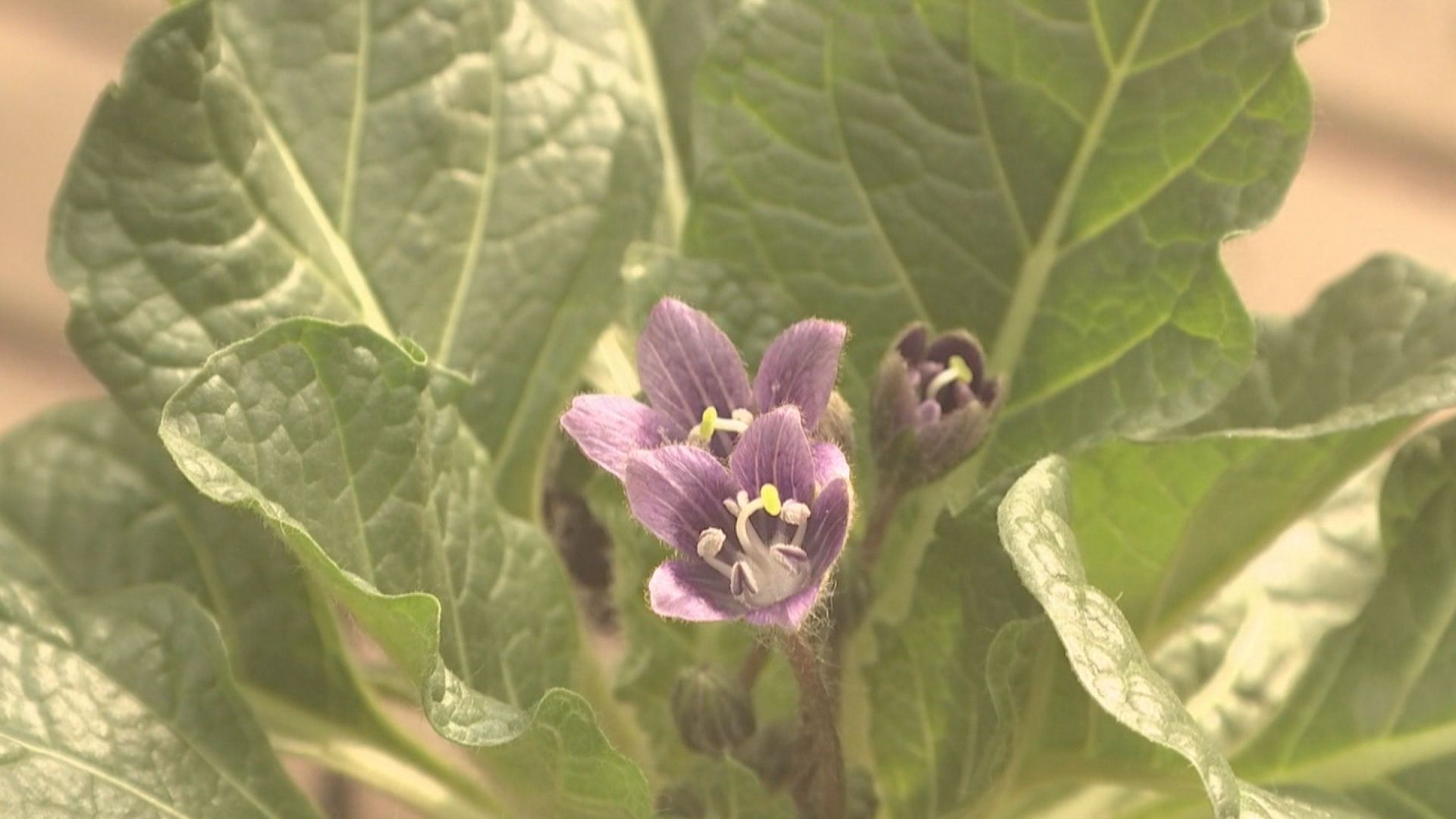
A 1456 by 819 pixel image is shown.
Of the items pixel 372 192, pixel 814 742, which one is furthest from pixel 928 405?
pixel 372 192

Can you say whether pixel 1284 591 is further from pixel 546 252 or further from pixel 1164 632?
pixel 546 252

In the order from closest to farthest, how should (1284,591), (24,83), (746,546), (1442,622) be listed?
(746,546), (1442,622), (1284,591), (24,83)

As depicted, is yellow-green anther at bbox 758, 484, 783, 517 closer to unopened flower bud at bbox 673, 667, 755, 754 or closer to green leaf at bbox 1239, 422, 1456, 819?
unopened flower bud at bbox 673, 667, 755, 754

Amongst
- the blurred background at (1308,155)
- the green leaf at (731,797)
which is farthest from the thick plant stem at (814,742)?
the blurred background at (1308,155)

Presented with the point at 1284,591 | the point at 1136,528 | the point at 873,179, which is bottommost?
the point at 1284,591

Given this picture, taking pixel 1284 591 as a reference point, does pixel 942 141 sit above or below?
above

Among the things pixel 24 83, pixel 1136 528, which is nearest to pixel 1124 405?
pixel 1136 528

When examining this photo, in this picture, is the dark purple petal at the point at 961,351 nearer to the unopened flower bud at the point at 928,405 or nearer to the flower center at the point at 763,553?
the unopened flower bud at the point at 928,405

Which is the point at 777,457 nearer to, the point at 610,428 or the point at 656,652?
the point at 610,428
